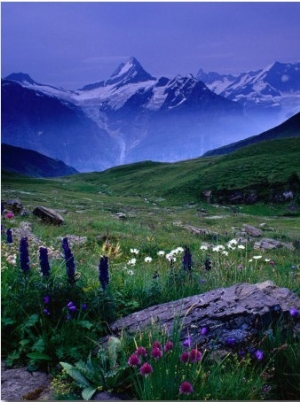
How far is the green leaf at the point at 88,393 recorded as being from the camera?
3.54 metres

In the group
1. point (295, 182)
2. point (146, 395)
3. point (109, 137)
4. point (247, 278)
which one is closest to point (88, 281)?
point (146, 395)

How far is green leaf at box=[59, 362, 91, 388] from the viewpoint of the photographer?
369cm

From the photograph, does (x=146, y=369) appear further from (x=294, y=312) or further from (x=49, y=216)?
(x=49, y=216)

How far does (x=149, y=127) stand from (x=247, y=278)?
14.1 ft

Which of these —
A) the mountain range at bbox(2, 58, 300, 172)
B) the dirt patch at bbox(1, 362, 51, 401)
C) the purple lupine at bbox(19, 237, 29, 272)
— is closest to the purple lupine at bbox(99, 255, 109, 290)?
the purple lupine at bbox(19, 237, 29, 272)

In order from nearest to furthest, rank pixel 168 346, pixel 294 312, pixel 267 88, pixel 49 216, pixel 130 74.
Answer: pixel 168 346 < pixel 294 312 < pixel 130 74 < pixel 267 88 < pixel 49 216

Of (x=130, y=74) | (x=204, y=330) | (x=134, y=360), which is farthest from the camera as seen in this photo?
(x=130, y=74)

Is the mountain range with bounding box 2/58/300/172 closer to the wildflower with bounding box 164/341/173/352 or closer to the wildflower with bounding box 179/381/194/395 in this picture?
the wildflower with bounding box 164/341/173/352

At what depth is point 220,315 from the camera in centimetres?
419

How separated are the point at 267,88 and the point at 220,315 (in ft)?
15.4

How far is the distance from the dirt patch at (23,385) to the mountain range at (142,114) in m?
4.29

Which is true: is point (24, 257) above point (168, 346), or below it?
above

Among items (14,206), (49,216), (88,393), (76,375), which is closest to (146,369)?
Answer: (88,393)

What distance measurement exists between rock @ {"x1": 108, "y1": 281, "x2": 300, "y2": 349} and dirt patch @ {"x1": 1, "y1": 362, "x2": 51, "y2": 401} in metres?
0.86
